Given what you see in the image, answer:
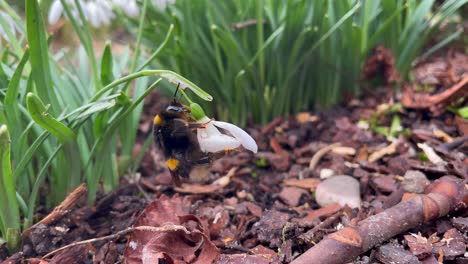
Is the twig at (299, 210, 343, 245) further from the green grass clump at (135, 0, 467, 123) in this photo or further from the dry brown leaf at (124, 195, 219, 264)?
the green grass clump at (135, 0, 467, 123)

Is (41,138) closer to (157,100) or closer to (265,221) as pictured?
(265,221)

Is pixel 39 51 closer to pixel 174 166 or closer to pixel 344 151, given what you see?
pixel 174 166

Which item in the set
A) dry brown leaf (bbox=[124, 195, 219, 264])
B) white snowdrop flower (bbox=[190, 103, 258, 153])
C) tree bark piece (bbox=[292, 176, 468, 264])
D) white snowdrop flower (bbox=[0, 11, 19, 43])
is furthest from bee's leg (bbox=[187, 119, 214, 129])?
white snowdrop flower (bbox=[0, 11, 19, 43])

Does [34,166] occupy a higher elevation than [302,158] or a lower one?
higher

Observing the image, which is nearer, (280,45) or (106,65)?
(106,65)

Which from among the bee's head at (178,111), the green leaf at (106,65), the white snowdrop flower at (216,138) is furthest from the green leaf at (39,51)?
the white snowdrop flower at (216,138)

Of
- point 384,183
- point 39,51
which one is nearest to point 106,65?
point 39,51

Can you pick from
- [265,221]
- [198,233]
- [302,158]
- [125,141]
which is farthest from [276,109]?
[198,233]
